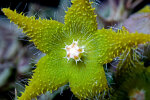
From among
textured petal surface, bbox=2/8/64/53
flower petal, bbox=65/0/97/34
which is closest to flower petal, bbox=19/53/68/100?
textured petal surface, bbox=2/8/64/53

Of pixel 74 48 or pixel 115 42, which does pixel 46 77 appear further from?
pixel 115 42

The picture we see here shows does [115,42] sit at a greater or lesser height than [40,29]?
lesser

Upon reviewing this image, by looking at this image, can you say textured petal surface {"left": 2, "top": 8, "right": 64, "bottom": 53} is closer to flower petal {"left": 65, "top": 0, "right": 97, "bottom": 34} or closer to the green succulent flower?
the green succulent flower

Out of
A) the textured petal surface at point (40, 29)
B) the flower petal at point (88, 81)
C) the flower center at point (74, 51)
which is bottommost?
the flower petal at point (88, 81)

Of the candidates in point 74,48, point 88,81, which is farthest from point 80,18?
point 88,81

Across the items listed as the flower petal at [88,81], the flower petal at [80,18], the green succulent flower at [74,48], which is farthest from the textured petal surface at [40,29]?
the flower petal at [88,81]

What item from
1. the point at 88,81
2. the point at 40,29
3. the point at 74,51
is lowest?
the point at 88,81

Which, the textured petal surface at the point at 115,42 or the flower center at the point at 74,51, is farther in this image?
the flower center at the point at 74,51

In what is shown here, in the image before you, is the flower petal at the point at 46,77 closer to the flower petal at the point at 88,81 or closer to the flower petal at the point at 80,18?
the flower petal at the point at 88,81
